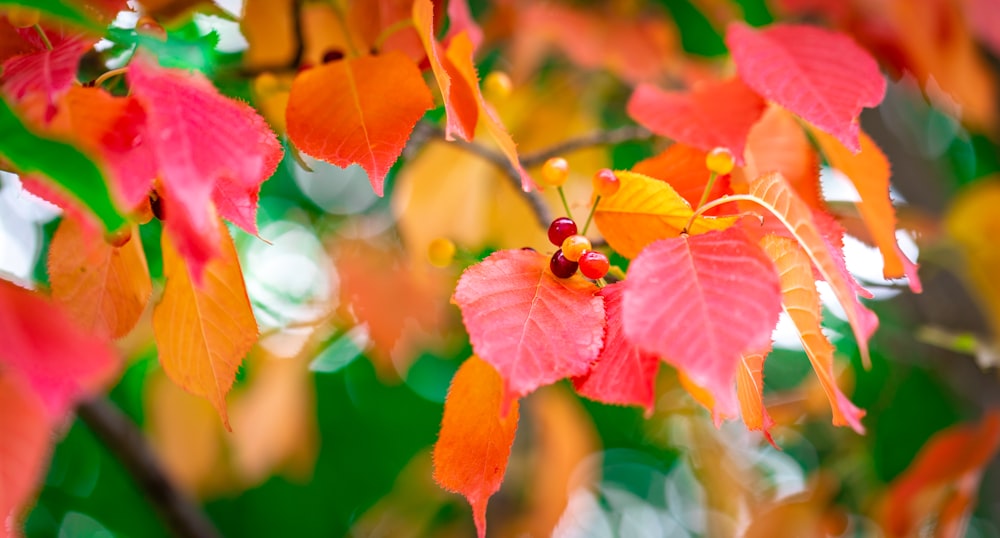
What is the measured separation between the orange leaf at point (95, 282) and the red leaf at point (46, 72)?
11 cm

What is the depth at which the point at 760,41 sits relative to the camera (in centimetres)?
64

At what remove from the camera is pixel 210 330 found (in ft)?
1.60

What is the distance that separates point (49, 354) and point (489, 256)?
0.24m

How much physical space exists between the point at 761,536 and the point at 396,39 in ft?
3.22

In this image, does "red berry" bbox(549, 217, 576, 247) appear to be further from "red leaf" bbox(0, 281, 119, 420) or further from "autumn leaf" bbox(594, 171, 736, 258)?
"red leaf" bbox(0, 281, 119, 420)

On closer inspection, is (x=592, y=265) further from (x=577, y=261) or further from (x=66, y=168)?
(x=66, y=168)

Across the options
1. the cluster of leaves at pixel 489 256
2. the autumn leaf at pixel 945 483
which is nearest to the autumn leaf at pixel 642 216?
the cluster of leaves at pixel 489 256

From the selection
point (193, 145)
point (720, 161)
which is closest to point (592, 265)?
point (720, 161)

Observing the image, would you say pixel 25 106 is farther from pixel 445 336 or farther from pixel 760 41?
pixel 445 336

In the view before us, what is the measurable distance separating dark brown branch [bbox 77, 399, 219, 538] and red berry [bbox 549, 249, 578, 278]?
34.7 inches

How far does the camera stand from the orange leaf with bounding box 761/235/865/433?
0.44 metres

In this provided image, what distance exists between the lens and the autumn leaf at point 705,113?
1.91 feet

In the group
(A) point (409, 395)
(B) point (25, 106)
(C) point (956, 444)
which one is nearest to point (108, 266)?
(B) point (25, 106)

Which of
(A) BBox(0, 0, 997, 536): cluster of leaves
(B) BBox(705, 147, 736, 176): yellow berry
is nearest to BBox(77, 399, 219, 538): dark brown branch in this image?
(A) BBox(0, 0, 997, 536): cluster of leaves
